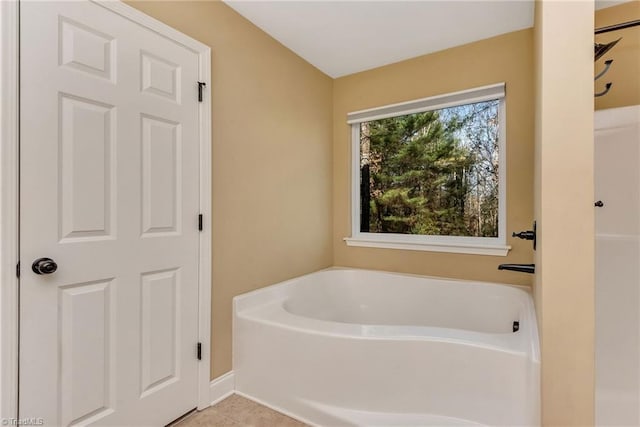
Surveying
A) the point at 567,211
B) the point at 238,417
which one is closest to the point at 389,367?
the point at 238,417

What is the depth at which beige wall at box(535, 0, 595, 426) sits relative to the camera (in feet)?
3.66

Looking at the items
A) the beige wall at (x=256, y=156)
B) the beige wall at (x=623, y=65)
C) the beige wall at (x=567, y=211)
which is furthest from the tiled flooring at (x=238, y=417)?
the beige wall at (x=623, y=65)

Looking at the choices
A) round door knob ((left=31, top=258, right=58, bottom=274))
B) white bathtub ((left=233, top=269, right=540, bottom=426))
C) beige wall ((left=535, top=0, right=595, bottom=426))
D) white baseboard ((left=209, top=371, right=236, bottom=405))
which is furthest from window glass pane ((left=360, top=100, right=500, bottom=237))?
round door knob ((left=31, top=258, right=58, bottom=274))

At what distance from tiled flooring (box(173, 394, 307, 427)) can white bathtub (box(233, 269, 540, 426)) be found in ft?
0.17

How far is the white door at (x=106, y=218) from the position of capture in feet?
3.84

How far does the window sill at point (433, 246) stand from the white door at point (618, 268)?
64 centimetres

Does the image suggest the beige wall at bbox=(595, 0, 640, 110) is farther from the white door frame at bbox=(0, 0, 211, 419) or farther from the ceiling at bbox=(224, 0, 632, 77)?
the white door frame at bbox=(0, 0, 211, 419)

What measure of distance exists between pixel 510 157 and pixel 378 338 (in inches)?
65.1

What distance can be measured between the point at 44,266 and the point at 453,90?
8.66 ft

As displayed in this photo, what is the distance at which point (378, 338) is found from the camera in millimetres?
1508

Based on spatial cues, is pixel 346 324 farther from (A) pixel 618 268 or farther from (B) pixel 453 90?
(B) pixel 453 90

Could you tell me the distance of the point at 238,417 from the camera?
5.48 ft

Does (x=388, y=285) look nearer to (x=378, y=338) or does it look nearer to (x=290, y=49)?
(x=378, y=338)

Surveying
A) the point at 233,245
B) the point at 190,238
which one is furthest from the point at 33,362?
the point at 233,245
